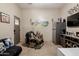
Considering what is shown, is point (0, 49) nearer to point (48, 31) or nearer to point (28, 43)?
point (28, 43)

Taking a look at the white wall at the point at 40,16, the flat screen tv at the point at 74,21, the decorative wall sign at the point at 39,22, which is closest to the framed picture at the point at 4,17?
the white wall at the point at 40,16

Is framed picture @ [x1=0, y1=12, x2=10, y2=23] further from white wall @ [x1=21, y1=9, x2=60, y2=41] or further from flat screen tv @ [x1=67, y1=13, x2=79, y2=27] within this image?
flat screen tv @ [x1=67, y1=13, x2=79, y2=27]

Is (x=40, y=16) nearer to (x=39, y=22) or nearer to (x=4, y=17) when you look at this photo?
(x=39, y=22)

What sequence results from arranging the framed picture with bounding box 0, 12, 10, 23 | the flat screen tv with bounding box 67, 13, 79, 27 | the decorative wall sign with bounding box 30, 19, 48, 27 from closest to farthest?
the framed picture with bounding box 0, 12, 10, 23, the flat screen tv with bounding box 67, 13, 79, 27, the decorative wall sign with bounding box 30, 19, 48, 27

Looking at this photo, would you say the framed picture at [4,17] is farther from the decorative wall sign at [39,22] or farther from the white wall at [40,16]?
the decorative wall sign at [39,22]

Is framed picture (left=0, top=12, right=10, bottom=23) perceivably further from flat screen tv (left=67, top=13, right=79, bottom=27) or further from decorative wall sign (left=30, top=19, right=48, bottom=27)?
flat screen tv (left=67, top=13, right=79, bottom=27)

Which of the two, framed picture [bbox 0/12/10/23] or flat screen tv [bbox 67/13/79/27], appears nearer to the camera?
framed picture [bbox 0/12/10/23]

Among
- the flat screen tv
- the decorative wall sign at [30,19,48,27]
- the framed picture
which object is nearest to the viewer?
the framed picture

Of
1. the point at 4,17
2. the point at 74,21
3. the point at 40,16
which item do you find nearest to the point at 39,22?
the point at 40,16

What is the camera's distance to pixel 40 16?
564 centimetres

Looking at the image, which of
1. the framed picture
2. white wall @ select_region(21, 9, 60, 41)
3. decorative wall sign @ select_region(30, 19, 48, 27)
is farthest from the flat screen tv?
the framed picture

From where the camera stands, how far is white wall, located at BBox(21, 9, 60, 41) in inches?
221

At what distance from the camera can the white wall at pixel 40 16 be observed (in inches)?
221

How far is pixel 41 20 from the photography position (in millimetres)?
5566
